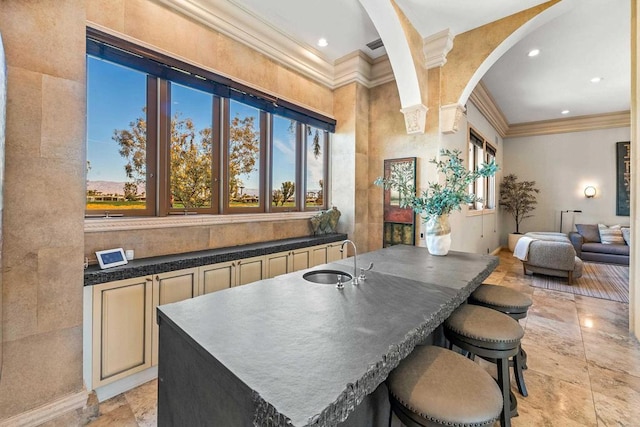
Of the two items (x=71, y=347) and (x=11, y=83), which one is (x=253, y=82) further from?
(x=71, y=347)

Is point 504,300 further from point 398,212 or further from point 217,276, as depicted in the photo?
point 217,276

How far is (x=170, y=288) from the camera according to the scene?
7.02ft

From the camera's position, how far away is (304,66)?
3.67m

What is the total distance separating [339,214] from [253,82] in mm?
2023

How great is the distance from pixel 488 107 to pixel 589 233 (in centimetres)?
→ 384

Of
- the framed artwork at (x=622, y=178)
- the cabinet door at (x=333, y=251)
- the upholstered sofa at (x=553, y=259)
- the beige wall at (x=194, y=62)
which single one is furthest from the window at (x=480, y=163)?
the beige wall at (x=194, y=62)

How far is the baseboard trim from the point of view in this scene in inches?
56.9

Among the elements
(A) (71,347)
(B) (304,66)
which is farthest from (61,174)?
(B) (304,66)

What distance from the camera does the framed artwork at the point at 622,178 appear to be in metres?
6.44

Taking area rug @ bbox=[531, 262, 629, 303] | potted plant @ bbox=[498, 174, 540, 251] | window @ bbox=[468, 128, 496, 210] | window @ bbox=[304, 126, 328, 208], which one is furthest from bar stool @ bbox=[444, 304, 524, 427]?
potted plant @ bbox=[498, 174, 540, 251]

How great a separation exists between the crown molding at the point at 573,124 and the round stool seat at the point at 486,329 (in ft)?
25.9

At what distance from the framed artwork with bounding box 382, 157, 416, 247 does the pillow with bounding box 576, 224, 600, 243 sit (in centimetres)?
540

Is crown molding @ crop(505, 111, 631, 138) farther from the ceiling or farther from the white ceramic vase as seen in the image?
the white ceramic vase

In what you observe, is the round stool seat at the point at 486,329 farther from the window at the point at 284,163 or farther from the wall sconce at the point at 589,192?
the wall sconce at the point at 589,192
